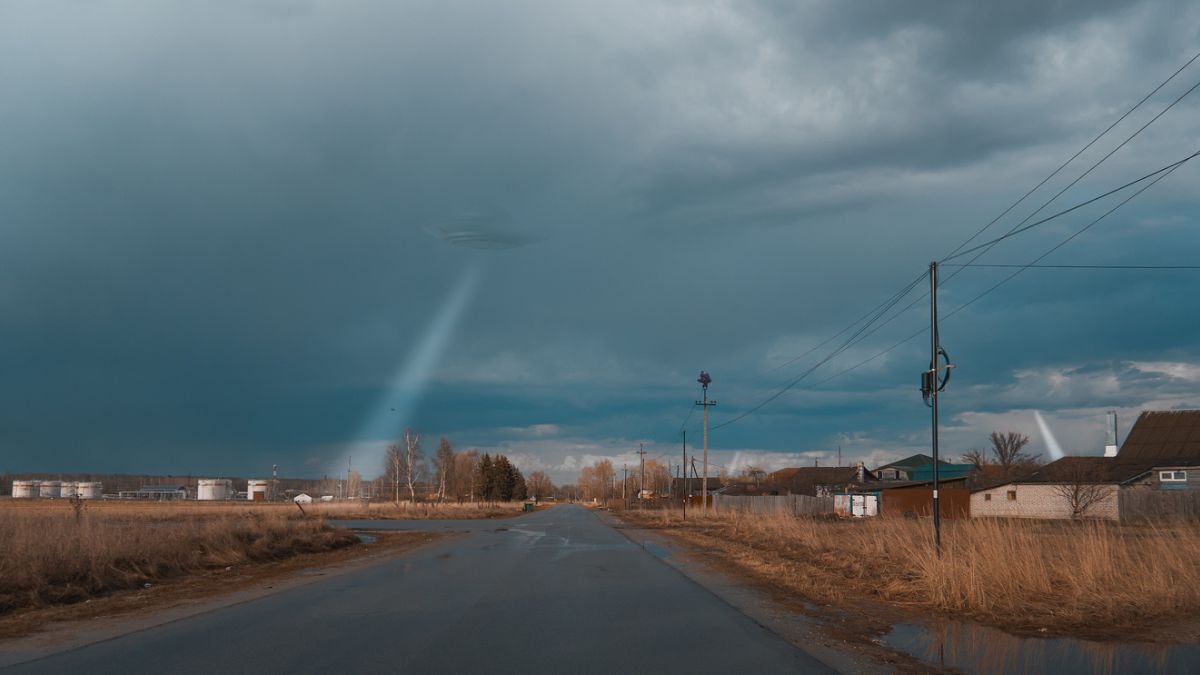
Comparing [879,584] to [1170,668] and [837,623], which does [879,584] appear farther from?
[1170,668]

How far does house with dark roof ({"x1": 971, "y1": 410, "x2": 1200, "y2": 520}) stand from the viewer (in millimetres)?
46875

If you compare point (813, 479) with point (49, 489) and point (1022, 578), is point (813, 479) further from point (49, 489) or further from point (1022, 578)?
point (49, 489)

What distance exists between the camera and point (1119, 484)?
49.8 metres

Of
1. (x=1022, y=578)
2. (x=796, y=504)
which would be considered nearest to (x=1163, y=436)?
(x=796, y=504)

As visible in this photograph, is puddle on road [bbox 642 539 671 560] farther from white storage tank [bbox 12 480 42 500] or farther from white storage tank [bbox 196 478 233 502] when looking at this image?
white storage tank [bbox 12 480 42 500]

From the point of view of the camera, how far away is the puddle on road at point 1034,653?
899 cm

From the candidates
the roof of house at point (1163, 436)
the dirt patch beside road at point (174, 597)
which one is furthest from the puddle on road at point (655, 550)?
the roof of house at point (1163, 436)

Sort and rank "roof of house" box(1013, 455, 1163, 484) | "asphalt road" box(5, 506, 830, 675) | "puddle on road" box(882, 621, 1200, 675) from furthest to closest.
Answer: "roof of house" box(1013, 455, 1163, 484), "puddle on road" box(882, 621, 1200, 675), "asphalt road" box(5, 506, 830, 675)

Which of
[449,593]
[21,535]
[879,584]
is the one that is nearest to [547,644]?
[449,593]

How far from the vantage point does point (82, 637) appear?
10812 mm

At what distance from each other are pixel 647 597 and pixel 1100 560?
7.33 metres

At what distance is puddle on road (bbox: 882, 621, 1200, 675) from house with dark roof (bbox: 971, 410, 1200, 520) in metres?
36.9

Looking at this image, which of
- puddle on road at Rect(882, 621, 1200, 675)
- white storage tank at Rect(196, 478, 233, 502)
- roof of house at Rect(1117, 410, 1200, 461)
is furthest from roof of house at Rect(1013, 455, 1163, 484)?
white storage tank at Rect(196, 478, 233, 502)

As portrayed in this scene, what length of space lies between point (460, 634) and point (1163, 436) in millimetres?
65035
